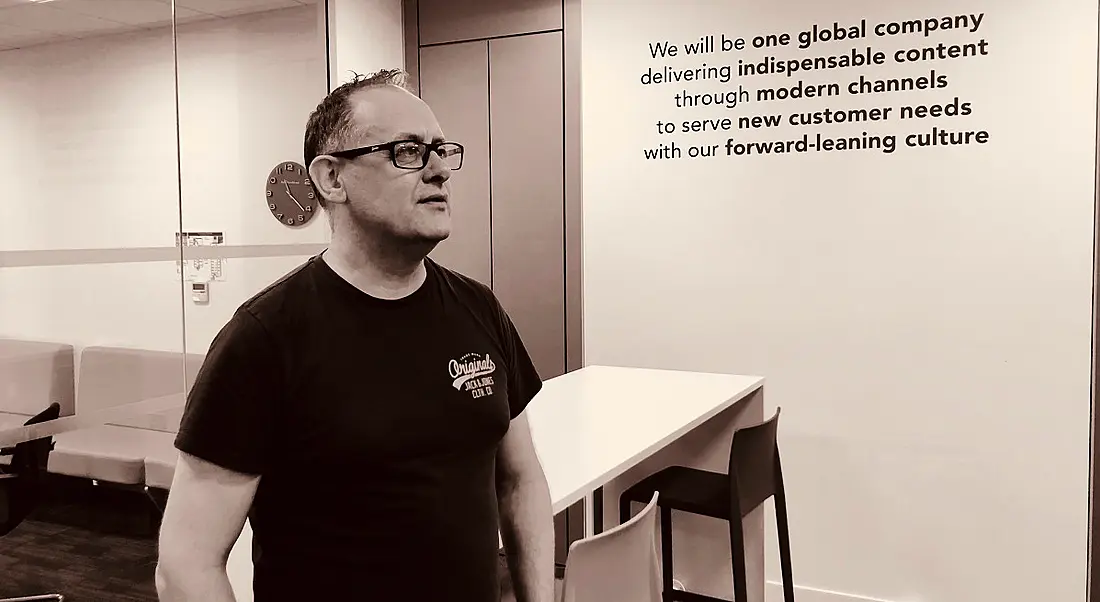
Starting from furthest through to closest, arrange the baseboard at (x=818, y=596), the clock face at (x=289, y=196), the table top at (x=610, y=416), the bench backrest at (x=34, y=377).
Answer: the clock face at (x=289, y=196) < the baseboard at (x=818, y=596) < the bench backrest at (x=34, y=377) < the table top at (x=610, y=416)

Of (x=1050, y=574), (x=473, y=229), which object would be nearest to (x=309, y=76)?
(x=473, y=229)

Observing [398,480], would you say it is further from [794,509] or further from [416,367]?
[794,509]

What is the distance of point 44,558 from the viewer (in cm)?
288

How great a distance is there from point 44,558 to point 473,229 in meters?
1.99

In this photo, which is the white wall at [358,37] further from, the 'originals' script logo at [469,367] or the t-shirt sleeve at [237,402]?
the t-shirt sleeve at [237,402]

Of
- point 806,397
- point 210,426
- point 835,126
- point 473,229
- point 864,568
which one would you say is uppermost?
point 835,126

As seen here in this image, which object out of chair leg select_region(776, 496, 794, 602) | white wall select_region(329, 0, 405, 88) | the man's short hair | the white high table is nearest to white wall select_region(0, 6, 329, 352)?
white wall select_region(329, 0, 405, 88)

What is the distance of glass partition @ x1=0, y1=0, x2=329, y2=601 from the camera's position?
102 inches

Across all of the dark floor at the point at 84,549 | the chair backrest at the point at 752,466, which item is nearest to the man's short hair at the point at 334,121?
the chair backrest at the point at 752,466

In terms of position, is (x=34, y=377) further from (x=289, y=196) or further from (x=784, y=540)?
(x=784, y=540)

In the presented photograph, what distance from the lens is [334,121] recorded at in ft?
3.97

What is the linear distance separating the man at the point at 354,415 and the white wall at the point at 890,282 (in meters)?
2.01

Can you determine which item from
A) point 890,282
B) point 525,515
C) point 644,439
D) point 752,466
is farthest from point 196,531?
point 890,282

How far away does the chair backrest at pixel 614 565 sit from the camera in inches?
58.2
